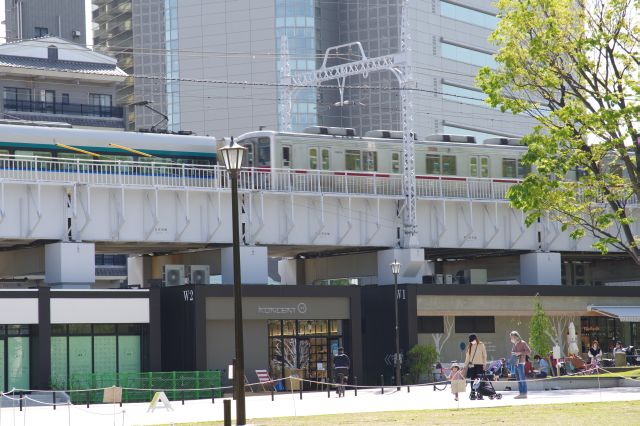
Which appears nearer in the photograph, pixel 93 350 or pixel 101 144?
pixel 93 350

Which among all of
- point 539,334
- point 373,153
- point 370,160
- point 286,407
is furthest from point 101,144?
point 286,407

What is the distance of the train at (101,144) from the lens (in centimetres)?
5268

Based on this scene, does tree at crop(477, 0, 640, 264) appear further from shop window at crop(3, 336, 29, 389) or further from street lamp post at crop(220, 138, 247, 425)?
shop window at crop(3, 336, 29, 389)

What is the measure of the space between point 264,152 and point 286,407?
909 inches

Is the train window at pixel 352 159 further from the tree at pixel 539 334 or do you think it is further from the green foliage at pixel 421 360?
the tree at pixel 539 334

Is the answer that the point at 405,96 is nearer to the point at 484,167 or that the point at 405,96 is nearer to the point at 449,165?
the point at 449,165

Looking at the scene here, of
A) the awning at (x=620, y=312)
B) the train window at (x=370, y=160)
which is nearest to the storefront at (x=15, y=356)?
the train window at (x=370, y=160)

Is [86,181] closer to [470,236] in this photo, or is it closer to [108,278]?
[470,236]

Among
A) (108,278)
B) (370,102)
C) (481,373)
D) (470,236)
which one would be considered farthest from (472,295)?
(370,102)

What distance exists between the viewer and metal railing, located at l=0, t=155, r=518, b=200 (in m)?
52.1

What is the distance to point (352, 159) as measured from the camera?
197 ft

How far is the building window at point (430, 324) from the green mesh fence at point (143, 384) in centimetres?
1453

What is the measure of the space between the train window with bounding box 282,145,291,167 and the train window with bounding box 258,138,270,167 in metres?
0.61

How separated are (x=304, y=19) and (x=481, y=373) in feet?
350
